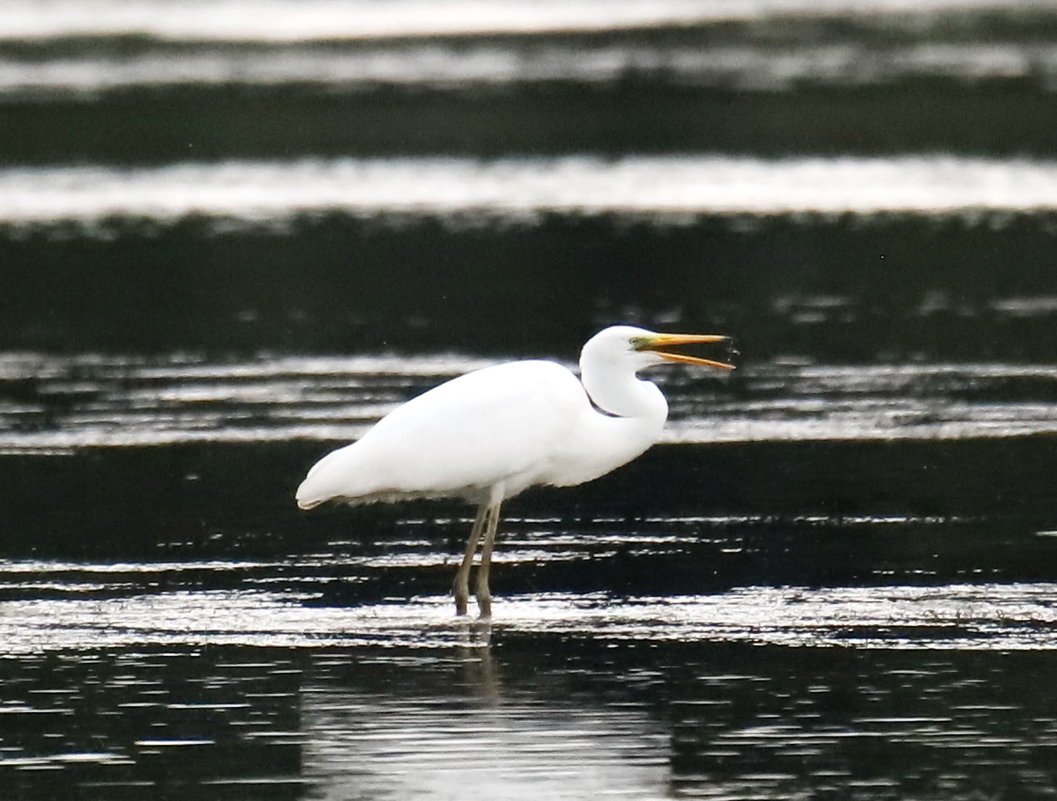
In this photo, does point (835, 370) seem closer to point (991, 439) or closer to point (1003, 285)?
point (991, 439)

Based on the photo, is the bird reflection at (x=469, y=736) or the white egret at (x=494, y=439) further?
the white egret at (x=494, y=439)

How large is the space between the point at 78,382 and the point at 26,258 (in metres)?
7.94

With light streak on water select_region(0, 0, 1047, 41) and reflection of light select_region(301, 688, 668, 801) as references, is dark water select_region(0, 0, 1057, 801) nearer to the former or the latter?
reflection of light select_region(301, 688, 668, 801)

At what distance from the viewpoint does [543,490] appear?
562 inches

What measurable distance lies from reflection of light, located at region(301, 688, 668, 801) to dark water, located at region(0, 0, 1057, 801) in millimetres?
25

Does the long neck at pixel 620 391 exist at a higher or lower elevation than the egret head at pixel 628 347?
lower

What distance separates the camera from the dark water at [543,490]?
30.3ft

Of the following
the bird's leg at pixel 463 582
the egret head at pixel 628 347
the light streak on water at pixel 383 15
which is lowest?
the bird's leg at pixel 463 582

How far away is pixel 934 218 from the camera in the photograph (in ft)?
85.2

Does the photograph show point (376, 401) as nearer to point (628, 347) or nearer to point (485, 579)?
point (628, 347)

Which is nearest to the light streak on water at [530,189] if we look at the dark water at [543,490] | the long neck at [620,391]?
the dark water at [543,490]

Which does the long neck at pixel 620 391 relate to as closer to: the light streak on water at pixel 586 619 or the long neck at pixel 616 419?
the long neck at pixel 616 419

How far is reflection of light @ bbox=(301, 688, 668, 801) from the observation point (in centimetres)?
855

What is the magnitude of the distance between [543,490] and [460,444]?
9.11 ft
